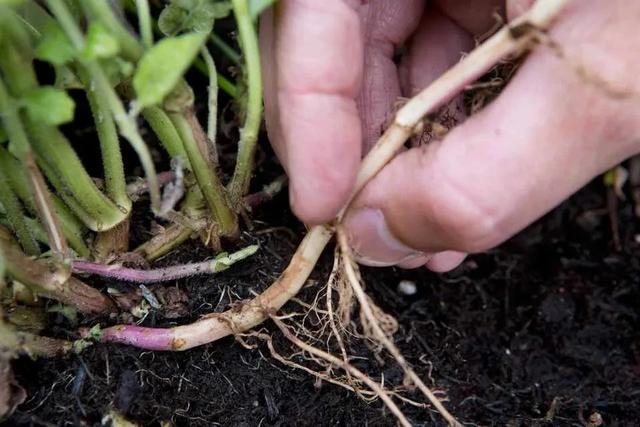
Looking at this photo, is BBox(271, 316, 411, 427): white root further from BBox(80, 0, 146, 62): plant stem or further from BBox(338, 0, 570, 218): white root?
BBox(80, 0, 146, 62): plant stem

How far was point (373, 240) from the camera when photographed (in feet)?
3.32

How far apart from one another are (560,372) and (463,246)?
1.67ft

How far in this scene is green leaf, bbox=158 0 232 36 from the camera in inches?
36.1

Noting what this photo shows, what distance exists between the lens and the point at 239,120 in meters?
1.20

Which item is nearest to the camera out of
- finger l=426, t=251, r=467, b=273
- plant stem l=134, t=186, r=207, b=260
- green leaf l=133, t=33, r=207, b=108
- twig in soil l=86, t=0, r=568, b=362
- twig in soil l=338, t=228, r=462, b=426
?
green leaf l=133, t=33, r=207, b=108

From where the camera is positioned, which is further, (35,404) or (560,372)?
(560,372)

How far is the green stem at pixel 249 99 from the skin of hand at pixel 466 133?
0.03 m

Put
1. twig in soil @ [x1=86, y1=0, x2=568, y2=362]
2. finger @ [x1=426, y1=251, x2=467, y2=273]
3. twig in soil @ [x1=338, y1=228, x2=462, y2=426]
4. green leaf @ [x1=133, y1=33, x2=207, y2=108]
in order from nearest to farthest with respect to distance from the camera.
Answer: green leaf @ [x1=133, y1=33, x2=207, y2=108] → twig in soil @ [x1=86, y1=0, x2=568, y2=362] → twig in soil @ [x1=338, y1=228, x2=462, y2=426] → finger @ [x1=426, y1=251, x2=467, y2=273]

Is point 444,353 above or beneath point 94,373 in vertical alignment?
beneath

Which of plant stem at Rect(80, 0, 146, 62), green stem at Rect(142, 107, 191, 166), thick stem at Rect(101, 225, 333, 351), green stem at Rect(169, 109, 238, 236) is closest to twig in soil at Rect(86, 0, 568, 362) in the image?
thick stem at Rect(101, 225, 333, 351)

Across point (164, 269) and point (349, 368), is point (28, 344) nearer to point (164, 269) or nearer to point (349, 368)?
point (164, 269)

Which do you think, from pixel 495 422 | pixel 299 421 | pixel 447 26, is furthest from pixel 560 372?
pixel 447 26

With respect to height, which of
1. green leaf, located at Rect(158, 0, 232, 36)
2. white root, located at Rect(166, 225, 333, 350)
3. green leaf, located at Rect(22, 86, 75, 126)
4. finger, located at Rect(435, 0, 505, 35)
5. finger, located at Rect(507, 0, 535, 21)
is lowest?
white root, located at Rect(166, 225, 333, 350)

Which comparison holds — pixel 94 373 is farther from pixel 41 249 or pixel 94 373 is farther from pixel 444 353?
pixel 444 353
